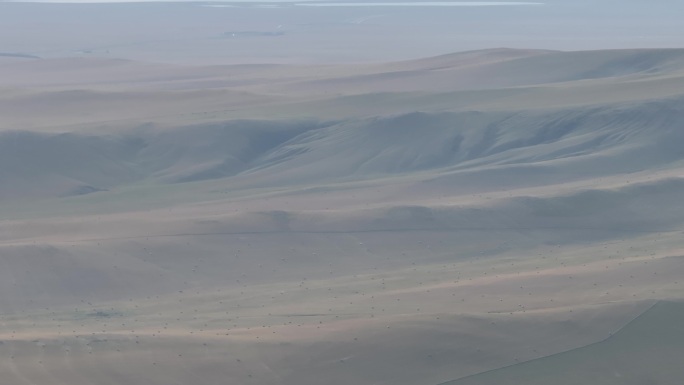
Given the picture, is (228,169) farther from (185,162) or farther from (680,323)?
(680,323)

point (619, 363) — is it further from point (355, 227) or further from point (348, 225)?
point (348, 225)

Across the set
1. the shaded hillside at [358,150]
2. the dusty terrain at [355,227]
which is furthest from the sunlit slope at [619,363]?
the shaded hillside at [358,150]

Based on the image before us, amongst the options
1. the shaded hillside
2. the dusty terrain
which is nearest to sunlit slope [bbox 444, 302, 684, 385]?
the dusty terrain

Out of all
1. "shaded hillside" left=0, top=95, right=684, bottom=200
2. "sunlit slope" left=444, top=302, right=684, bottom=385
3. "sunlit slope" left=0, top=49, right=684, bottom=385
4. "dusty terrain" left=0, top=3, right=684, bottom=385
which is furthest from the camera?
"shaded hillside" left=0, top=95, right=684, bottom=200

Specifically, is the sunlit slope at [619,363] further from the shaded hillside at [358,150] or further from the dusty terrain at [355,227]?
the shaded hillside at [358,150]

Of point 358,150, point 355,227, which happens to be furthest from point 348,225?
point 358,150

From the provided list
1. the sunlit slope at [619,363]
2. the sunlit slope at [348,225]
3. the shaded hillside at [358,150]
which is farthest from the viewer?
the shaded hillside at [358,150]

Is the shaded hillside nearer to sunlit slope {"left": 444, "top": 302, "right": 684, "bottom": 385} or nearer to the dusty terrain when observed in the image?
the dusty terrain

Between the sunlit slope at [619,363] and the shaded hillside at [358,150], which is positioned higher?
the sunlit slope at [619,363]

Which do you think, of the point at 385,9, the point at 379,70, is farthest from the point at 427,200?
the point at 385,9
